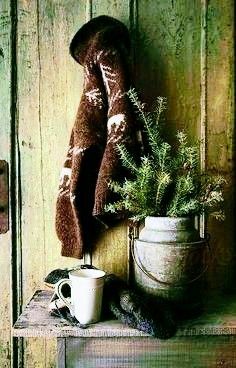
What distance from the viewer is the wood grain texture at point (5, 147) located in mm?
1327

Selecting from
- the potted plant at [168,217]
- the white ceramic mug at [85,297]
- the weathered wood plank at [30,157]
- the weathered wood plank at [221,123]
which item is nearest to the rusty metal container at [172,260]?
the potted plant at [168,217]

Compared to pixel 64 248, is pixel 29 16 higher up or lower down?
higher up

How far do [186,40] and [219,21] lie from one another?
107 millimetres

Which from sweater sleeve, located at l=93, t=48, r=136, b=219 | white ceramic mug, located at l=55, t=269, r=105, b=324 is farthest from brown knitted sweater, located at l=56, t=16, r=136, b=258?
white ceramic mug, located at l=55, t=269, r=105, b=324

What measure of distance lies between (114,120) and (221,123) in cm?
33

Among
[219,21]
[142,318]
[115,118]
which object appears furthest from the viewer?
[219,21]

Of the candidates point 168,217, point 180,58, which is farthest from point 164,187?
point 180,58

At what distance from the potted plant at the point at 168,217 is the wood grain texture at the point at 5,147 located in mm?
409

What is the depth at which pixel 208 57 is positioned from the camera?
51.1 inches

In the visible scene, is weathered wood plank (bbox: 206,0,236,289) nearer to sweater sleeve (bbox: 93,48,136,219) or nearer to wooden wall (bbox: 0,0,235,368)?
wooden wall (bbox: 0,0,235,368)

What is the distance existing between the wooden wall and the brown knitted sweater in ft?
0.29

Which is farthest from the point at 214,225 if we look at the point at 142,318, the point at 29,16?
the point at 29,16

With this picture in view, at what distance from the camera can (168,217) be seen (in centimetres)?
103

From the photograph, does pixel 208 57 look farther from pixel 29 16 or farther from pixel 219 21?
pixel 29 16
